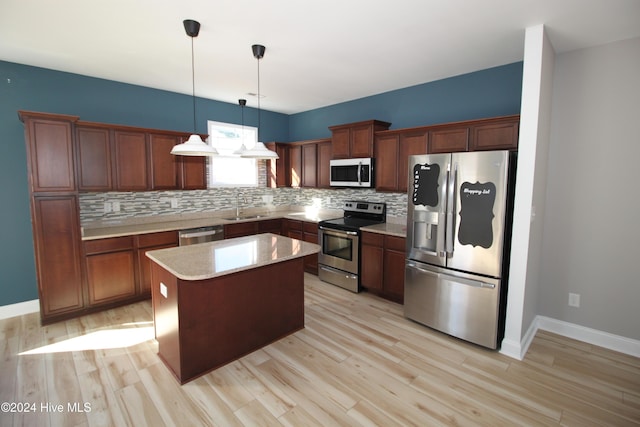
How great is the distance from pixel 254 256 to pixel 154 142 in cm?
257

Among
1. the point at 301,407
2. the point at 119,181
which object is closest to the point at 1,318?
the point at 119,181

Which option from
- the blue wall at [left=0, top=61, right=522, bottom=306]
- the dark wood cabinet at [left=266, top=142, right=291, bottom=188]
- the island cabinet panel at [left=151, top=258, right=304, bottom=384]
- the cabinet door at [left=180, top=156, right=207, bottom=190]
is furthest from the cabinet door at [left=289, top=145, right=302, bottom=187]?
the island cabinet panel at [left=151, top=258, right=304, bottom=384]

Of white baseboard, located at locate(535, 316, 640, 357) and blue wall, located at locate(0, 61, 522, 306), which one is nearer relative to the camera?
white baseboard, located at locate(535, 316, 640, 357)

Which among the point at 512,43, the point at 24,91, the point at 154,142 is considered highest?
the point at 512,43

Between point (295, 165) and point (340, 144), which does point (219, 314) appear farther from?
point (295, 165)

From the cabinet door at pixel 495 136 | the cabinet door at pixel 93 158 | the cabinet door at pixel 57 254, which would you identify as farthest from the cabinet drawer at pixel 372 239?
the cabinet door at pixel 57 254

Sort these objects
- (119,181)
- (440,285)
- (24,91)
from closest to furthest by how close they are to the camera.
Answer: (440,285) → (24,91) → (119,181)

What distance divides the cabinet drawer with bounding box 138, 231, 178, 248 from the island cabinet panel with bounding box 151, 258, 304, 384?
1.22m

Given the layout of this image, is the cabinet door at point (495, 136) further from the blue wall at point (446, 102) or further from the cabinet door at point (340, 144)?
the cabinet door at point (340, 144)

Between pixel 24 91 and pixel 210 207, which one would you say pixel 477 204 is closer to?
pixel 210 207

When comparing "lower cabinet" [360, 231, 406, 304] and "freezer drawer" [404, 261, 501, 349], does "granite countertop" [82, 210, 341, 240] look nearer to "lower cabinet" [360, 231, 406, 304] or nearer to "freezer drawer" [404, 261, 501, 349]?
"lower cabinet" [360, 231, 406, 304]

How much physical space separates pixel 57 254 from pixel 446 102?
488 centimetres

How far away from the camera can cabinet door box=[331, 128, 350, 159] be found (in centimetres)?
457

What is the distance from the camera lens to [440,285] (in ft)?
10.1
